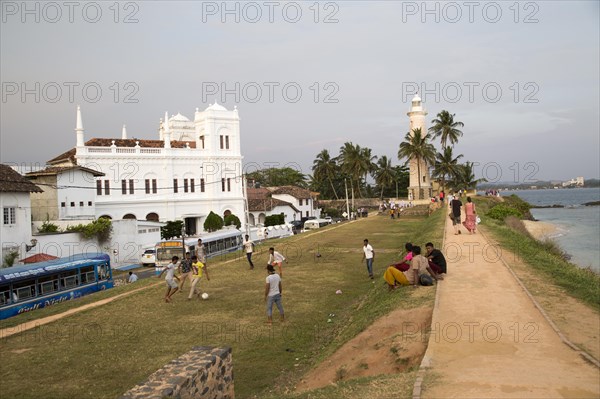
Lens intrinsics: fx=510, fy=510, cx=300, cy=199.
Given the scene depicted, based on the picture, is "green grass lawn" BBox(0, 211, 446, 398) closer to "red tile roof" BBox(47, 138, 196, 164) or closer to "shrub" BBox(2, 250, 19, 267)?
"shrub" BBox(2, 250, 19, 267)

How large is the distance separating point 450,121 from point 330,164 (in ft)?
84.8

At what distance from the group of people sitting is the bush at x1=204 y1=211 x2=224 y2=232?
36.3 m

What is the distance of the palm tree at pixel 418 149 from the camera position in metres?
60.9

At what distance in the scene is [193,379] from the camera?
260 inches

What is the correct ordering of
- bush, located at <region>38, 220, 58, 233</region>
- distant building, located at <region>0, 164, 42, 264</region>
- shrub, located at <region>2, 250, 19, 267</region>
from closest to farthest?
shrub, located at <region>2, 250, 19, 267</region> → distant building, located at <region>0, 164, 42, 264</region> → bush, located at <region>38, 220, 58, 233</region>

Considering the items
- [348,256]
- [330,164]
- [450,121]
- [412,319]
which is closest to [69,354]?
[412,319]

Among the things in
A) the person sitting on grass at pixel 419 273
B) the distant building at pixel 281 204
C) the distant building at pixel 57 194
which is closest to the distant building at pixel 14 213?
the distant building at pixel 57 194

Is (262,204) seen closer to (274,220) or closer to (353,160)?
(274,220)

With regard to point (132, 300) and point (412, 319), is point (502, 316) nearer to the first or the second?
point (412, 319)

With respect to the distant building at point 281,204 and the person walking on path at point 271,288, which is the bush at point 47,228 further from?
the distant building at point 281,204

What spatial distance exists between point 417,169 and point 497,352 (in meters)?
57.3

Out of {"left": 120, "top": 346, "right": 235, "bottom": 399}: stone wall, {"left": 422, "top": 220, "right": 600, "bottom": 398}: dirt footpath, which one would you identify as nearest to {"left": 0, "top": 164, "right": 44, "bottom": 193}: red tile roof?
{"left": 422, "top": 220, "right": 600, "bottom": 398}: dirt footpath

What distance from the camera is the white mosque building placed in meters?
48.3

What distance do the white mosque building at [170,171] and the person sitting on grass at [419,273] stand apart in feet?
127
